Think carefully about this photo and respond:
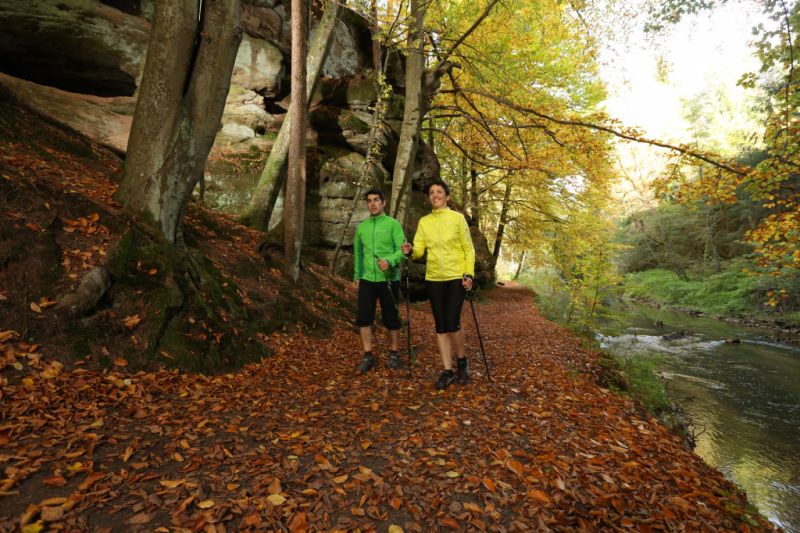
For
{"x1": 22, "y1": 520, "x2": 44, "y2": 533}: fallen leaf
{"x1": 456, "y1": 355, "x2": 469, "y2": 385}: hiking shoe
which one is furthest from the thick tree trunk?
{"x1": 22, "y1": 520, "x2": 44, "y2": 533}: fallen leaf

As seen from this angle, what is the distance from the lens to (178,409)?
336 cm

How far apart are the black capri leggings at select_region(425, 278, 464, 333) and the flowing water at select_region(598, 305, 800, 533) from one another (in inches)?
181

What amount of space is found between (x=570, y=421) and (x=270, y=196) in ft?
24.4

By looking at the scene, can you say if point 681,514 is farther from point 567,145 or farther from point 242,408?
point 567,145

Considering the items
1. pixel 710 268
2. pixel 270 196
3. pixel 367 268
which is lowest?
pixel 367 268

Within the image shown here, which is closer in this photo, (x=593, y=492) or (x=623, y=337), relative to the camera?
(x=593, y=492)

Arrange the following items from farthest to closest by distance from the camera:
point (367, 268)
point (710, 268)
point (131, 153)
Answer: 1. point (710, 268)
2. point (367, 268)
3. point (131, 153)

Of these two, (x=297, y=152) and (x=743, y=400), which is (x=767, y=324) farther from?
(x=297, y=152)

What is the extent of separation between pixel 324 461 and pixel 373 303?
249cm

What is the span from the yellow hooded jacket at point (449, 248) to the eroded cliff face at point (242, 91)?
6.53 meters

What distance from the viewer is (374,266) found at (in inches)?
204

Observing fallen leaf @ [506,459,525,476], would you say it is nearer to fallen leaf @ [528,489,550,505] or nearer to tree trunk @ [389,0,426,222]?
fallen leaf @ [528,489,550,505]

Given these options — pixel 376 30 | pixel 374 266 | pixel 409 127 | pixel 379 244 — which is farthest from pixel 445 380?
pixel 376 30

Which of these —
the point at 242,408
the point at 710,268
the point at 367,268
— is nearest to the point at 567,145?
the point at 367,268
